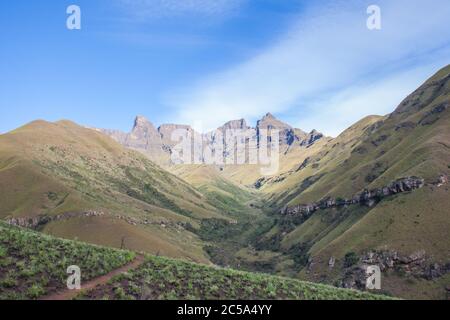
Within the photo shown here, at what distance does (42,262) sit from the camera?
2866cm

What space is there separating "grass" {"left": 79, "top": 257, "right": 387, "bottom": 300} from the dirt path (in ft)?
2.04

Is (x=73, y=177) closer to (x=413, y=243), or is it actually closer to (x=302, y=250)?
(x=302, y=250)

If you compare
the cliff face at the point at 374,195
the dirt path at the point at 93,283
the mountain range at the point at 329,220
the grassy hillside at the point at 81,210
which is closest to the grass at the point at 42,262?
the dirt path at the point at 93,283

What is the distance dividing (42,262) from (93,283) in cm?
498

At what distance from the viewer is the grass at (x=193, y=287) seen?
2573 cm

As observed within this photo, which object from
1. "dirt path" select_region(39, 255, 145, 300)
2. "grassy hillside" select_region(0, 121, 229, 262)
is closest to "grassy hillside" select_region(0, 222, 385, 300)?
"dirt path" select_region(39, 255, 145, 300)

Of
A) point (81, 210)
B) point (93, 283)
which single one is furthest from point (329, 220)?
Answer: point (93, 283)

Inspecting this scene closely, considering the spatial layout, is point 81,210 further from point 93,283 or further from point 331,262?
point 93,283

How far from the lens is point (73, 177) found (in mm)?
184500

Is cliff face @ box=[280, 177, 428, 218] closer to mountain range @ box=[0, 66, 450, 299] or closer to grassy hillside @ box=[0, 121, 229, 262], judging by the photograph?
mountain range @ box=[0, 66, 450, 299]

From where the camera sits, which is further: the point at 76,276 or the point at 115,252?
the point at 115,252

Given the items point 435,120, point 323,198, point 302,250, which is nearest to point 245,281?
point 302,250
